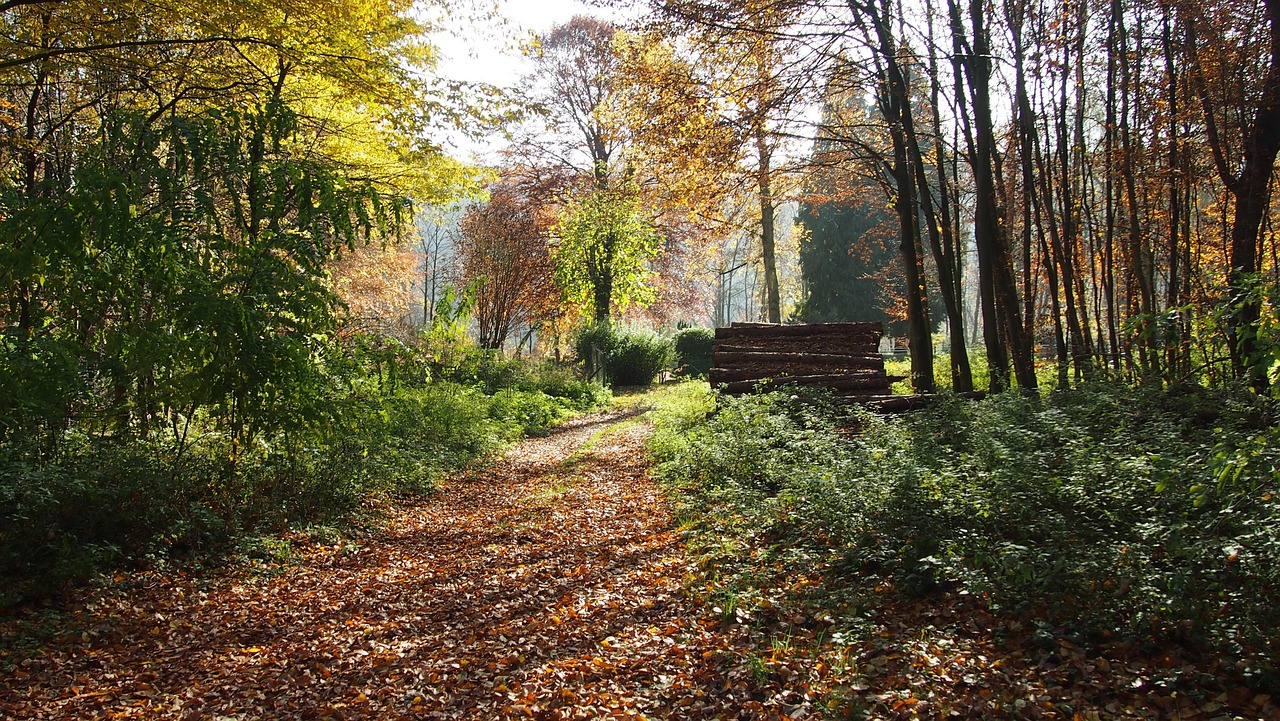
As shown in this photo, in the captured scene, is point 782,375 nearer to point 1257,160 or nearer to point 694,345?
point 1257,160

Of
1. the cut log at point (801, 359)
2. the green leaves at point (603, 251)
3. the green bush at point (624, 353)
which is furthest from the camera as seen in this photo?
the green leaves at point (603, 251)

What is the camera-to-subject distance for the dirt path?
324cm

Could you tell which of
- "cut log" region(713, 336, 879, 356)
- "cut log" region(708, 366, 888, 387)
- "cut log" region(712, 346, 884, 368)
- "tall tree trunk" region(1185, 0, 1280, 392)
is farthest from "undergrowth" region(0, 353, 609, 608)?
"tall tree trunk" region(1185, 0, 1280, 392)

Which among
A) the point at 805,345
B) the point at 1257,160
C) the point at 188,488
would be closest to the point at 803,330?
the point at 805,345

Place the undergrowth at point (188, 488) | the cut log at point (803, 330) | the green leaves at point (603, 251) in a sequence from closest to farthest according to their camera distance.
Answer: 1. the undergrowth at point (188, 488)
2. the cut log at point (803, 330)
3. the green leaves at point (603, 251)

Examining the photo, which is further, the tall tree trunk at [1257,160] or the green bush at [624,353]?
the green bush at [624,353]

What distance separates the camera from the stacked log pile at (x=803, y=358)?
10.4 meters

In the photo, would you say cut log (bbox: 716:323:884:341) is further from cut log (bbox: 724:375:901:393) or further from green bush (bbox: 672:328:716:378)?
green bush (bbox: 672:328:716:378)

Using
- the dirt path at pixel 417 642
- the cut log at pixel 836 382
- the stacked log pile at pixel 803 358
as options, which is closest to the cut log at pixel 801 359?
the stacked log pile at pixel 803 358

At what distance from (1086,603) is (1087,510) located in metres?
0.92

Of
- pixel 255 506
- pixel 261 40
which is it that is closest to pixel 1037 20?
pixel 261 40

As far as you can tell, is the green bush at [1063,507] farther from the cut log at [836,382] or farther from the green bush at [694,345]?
the green bush at [694,345]

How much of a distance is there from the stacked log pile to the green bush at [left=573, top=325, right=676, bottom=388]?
24.9 feet

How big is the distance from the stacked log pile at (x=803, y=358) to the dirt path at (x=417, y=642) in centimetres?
524
